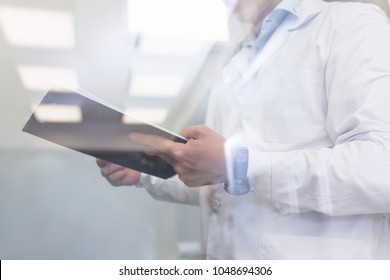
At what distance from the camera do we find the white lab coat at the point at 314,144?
626mm

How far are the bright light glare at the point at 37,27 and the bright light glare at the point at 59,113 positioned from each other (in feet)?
1.10

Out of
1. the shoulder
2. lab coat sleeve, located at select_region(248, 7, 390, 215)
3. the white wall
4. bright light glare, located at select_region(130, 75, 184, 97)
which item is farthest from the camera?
bright light glare, located at select_region(130, 75, 184, 97)

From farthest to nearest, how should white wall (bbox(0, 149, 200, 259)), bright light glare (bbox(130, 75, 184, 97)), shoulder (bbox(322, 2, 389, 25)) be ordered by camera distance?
bright light glare (bbox(130, 75, 184, 97))
white wall (bbox(0, 149, 200, 259))
shoulder (bbox(322, 2, 389, 25))

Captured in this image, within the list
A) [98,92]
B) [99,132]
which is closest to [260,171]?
[99,132]

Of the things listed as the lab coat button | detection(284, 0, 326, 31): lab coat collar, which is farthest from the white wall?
detection(284, 0, 326, 31): lab coat collar

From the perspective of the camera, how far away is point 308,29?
0.82 m

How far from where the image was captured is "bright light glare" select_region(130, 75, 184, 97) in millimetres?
1010

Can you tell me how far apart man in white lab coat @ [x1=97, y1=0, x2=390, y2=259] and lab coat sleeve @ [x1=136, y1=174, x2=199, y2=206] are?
0.20 feet

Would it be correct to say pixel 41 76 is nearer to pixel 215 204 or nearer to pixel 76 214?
pixel 76 214

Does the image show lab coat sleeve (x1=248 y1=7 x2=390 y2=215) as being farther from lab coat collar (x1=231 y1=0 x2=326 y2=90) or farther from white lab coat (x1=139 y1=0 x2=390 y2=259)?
lab coat collar (x1=231 y1=0 x2=326 y2=90)

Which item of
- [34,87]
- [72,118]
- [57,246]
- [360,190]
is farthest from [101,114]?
[360,190]

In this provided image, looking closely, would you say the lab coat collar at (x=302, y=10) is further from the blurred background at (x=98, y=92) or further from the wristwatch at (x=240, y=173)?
the wristwatch at (x=240, y=173)

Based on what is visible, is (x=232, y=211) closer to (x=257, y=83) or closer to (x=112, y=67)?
(x=257, y=83)

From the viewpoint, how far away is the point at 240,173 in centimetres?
68
